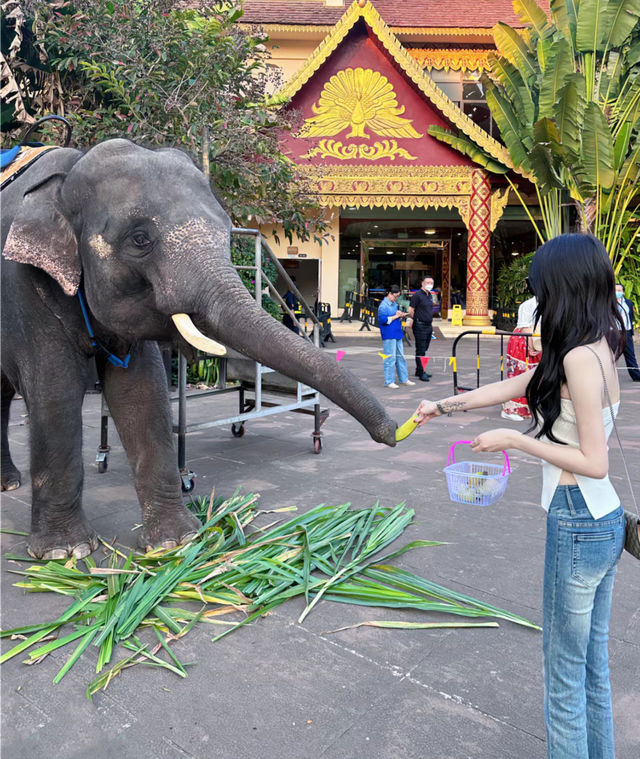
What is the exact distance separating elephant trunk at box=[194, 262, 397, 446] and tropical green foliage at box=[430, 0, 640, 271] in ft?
38.3

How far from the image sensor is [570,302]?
1.87m

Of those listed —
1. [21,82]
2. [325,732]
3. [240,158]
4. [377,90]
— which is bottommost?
[325,732]

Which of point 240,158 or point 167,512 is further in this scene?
point 240,158

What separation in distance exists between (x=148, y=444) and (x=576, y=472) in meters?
2.63

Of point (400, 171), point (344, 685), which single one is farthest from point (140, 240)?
point (400, 171)

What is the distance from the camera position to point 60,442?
3605mm

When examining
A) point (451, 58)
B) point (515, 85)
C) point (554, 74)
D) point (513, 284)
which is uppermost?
point (451, 58)

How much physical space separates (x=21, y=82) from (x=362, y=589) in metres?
9.43

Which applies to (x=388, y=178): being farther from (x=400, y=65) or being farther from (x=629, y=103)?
(x=629, y=103)

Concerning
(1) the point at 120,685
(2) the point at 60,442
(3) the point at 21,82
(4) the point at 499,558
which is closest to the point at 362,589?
(4) the point at 499,558

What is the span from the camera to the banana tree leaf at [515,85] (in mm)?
14914

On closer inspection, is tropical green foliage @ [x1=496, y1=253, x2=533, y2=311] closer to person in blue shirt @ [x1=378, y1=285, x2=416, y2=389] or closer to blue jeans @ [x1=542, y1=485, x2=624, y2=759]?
person in blue shirt @ [x1=378, y1=285, x2=416, y2=389]

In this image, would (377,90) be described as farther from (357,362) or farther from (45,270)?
(45,270)

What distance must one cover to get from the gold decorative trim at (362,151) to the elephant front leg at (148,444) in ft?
52.1
